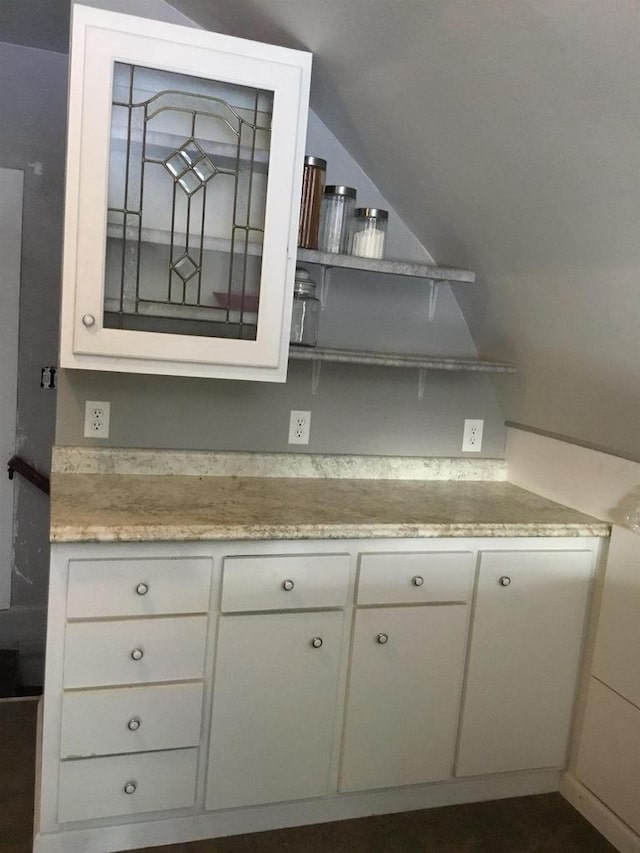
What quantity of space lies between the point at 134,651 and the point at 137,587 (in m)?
0.15

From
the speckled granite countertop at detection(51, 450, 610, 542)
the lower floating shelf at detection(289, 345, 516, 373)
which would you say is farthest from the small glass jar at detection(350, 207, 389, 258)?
the speckled granite countertop at detection(51, 450, 610, 542)

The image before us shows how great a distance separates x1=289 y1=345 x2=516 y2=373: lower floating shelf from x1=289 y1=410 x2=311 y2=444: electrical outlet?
0.21m

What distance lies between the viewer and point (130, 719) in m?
1.74

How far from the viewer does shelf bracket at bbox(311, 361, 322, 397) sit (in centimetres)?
236

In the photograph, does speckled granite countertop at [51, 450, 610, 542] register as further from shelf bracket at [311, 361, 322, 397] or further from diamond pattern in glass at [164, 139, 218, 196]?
diamond pattern in glass at [164, 139, 218, 196]

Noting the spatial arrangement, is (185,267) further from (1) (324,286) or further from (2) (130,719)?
(2) (130,719)

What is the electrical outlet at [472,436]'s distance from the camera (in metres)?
2.58

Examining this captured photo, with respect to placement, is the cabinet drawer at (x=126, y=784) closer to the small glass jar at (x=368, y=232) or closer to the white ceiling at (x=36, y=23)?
the small glass jar at (x=368, y=232)

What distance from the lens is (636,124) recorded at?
1437 mm

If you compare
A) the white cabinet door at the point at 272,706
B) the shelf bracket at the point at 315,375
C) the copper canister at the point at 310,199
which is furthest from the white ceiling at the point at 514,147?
the white cabinet door at the point at 272,706

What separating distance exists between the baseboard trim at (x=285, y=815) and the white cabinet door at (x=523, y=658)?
8 cm

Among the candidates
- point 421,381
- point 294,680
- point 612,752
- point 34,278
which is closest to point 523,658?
point 612,752

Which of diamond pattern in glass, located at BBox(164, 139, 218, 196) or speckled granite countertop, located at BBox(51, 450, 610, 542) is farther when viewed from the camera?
diamond pattern in glass, located at BBox(164, 139, 218, 196)

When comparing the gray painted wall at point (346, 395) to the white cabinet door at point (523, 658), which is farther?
the gray painted wall at point (346, 395)
